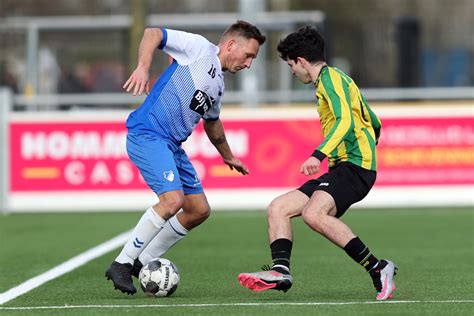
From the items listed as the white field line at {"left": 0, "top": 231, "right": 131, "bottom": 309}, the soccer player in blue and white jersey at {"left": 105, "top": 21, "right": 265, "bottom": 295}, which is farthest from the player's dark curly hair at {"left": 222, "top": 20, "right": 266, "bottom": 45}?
the white field line at {"left": 0, "top": 231, "right": 131, "bottom": 309}

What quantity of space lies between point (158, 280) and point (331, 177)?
1425 mm

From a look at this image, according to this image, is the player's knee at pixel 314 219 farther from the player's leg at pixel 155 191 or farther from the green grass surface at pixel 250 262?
the player's leg at pixel 155 191

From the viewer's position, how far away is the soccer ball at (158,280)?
9438mm

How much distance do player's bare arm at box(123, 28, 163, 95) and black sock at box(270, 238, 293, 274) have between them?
1.37 meters

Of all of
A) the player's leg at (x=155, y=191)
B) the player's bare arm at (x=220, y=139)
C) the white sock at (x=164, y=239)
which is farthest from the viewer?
the player's bare arm at (x=220, y=139)

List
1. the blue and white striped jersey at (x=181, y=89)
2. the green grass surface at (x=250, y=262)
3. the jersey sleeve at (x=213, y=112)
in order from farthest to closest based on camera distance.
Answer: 1. the jersey sleeve at (x=213, y=112)
2. the blue and white striped jersey at (x=181, y=89)
3. the green grass surface at (x=250, y=262)

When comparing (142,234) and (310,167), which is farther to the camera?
(142,234)

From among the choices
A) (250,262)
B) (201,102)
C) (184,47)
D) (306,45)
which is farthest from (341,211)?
(250,262)

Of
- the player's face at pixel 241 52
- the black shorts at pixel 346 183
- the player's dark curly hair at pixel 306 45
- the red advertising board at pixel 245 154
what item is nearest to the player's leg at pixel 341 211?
the black shorts at pixel 346 183

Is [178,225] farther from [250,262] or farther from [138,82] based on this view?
[250,262]

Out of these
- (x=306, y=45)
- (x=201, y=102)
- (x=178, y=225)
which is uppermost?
(x=306, y=45)

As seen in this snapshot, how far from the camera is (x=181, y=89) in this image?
9.51 metres

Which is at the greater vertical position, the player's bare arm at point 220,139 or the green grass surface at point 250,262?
the player's bare arm at point 220,139

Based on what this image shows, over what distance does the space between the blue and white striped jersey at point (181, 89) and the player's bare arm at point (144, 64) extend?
26 centimetres
